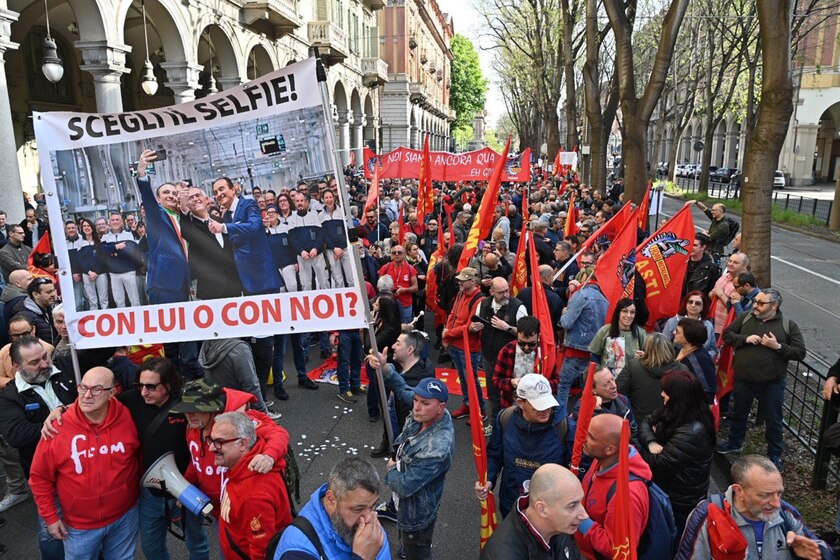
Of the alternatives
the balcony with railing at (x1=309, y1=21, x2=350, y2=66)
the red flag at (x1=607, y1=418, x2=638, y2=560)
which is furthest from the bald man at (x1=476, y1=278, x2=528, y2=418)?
the balcony with railing at (x1=309, y1=21, x2=350, y2=66)

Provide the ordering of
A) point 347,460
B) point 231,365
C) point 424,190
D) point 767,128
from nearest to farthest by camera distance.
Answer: point 347,460 < point 231,365 < point 767,128 < point 424,190

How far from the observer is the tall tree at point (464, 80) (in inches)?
3861

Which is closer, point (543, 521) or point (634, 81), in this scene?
point (543, 521)

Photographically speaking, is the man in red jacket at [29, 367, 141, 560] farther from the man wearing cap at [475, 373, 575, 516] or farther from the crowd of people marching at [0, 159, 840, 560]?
the man wearing cap at [475, 373, 575, 516]

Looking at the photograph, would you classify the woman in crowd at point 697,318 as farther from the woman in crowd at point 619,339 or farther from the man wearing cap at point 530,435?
the man wearing cap at point 530,435

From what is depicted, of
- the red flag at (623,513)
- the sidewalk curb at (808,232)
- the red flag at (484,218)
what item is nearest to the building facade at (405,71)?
the sidewalk curb at (808,232)

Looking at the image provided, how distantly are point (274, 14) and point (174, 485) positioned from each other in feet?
71.3

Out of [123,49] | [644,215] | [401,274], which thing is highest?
[123,49]

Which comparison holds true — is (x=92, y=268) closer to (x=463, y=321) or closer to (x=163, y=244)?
(x=163, y=244)

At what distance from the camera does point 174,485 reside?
3287mm

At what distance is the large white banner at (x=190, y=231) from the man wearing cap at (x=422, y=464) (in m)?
0.63

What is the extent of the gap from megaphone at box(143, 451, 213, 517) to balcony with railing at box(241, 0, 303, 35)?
20.8 m

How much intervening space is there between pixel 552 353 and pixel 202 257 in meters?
2.89

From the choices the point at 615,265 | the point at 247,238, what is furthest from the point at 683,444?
the point at 247,238
